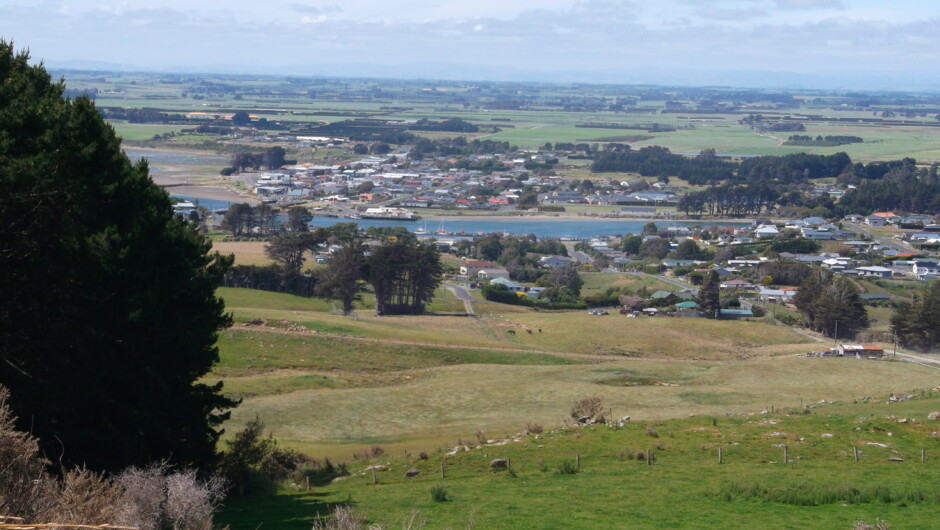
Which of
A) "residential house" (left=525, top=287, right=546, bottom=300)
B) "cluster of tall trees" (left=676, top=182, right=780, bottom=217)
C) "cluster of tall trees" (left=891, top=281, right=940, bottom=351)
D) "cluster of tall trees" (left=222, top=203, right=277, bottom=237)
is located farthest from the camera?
"cluster of tall trees" (left=676, top=182, right=780, bottom=217)

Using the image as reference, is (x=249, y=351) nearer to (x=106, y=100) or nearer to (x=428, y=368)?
(x=428, y=368)

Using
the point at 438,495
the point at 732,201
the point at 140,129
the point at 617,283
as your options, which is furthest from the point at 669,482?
the point at 140,129

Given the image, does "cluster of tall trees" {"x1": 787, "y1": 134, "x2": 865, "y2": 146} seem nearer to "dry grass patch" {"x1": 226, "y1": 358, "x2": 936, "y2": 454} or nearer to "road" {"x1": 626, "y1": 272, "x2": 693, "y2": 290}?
"road" {"x1": 626, "y1": 272, "x2": 693, "y2": 290}

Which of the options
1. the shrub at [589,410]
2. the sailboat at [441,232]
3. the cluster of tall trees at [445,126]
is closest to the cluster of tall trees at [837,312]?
the shrub at [589,410]

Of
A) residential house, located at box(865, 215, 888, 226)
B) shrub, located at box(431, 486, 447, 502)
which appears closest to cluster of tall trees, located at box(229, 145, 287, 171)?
residential house, located at box(865, 215, 888, 226)

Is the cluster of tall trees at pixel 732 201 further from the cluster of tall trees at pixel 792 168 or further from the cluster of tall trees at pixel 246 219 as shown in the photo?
the cluster of tall trees at pixel 246 219

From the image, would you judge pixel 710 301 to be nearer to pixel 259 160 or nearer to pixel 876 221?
pixel 876 221

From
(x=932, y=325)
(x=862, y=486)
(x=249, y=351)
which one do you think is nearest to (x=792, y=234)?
(x=932, y=325)
